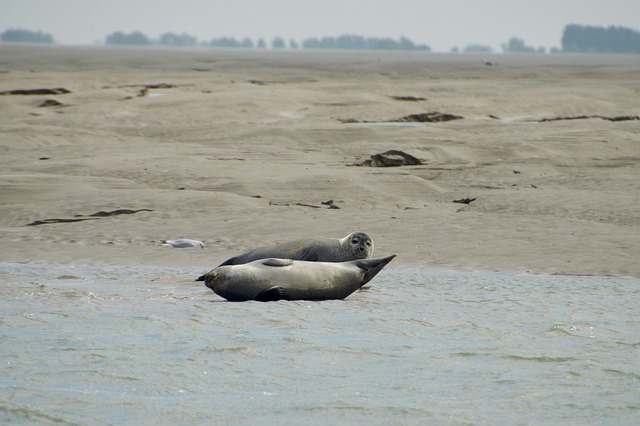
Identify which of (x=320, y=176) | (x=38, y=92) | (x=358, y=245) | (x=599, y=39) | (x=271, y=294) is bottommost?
(x=599, y=39)

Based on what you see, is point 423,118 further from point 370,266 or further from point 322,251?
point 370,266

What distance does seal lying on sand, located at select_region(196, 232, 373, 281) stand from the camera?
8.38 m

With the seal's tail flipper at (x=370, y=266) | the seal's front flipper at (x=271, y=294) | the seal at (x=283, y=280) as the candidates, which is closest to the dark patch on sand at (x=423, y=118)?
the seal's tail flipper at (x=370, y=266)

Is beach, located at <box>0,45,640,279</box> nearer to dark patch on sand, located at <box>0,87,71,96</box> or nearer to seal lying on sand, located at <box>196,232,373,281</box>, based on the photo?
dark patch on sand, located at <box>0,87,71,96</box>

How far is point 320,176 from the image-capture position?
13.6m

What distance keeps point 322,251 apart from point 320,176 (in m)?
Answer: 5.14

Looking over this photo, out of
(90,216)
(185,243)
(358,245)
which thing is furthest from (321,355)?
(90,216)

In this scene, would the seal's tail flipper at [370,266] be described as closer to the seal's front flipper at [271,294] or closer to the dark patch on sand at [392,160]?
the seal's front flipper at [271,294]

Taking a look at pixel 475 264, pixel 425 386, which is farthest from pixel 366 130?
pixel 425 386

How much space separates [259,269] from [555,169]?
28.7 feet

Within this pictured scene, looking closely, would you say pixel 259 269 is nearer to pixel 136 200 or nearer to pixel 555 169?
pixel 136 200

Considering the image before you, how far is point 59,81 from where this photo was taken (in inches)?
1065

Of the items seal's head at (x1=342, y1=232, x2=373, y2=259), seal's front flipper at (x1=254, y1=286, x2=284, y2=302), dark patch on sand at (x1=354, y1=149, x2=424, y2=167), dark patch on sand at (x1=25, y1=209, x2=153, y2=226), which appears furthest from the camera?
dark patch on sand at (x1=354, y1=149, x2=424, y2=167)

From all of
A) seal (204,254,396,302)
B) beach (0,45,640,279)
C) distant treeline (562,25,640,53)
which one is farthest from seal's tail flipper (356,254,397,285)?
distant treeline (562,25,640,53)
